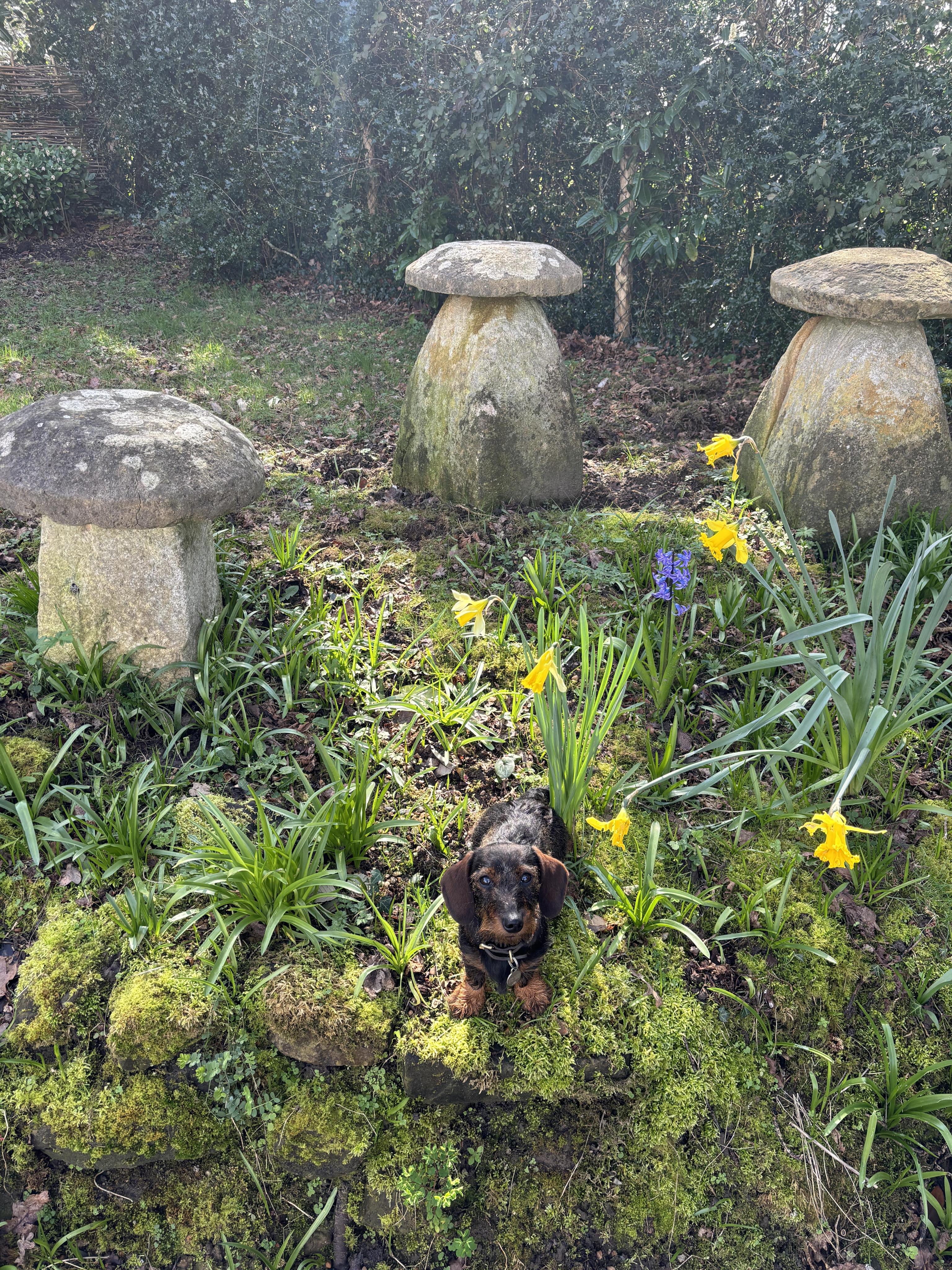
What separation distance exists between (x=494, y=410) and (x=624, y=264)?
4.21 meters

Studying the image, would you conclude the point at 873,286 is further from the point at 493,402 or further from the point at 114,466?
the point at 114,466

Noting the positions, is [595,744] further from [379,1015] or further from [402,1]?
[402,1]

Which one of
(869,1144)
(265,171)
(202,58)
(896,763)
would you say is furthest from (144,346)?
(869,1144)

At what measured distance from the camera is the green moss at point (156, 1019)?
2.56m

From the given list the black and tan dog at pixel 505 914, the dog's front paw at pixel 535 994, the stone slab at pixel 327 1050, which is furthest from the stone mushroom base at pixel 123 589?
the dog's front paw at pixel 535 994

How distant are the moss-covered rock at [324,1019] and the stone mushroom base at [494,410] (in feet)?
10.9

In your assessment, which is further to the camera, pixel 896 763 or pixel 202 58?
pixel 202 58

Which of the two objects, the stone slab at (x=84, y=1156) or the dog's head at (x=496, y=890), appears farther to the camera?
the stone slab at (x=84, y=1156)

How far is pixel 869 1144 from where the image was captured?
238 cm

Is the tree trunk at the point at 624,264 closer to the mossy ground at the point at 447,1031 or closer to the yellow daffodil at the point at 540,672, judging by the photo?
the mossy ground at the point at 447,1031

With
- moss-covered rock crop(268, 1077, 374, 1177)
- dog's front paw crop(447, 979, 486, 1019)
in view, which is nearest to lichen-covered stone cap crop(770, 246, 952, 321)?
dog's front paw crop(447, 979, 486, 1019)

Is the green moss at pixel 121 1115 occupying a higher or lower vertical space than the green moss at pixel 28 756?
lower

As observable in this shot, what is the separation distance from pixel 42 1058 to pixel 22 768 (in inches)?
43.2

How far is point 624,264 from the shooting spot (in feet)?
27.2
